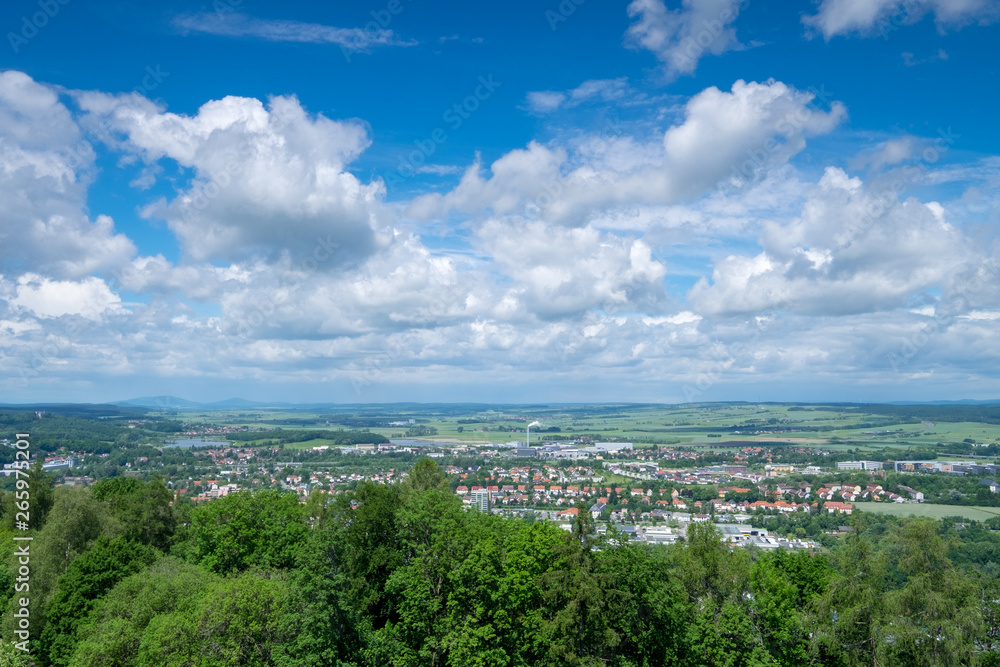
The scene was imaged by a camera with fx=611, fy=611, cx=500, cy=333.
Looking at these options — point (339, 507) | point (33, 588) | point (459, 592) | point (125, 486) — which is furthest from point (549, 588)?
point (125, 486)

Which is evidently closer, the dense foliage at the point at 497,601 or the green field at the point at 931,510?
the dense foliage at the point at 497,601

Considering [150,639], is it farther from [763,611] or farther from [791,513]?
[791,513]

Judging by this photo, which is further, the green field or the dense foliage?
the green field

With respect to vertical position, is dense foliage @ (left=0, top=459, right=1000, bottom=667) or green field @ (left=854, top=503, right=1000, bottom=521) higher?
dense foliage @ (left=0, top=459, right=1000, bottom=667)

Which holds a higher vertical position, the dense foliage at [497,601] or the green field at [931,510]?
the dense foliage at [497,601]

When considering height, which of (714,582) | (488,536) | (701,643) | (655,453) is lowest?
(655,453)
